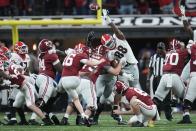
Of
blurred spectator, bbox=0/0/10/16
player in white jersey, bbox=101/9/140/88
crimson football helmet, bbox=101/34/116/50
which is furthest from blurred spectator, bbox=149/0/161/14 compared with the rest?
crimson football helmet, bbox=101/34/116/50

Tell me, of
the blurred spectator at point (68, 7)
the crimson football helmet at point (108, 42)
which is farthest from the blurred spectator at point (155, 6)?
the crimson football helmet at point (108, 42)

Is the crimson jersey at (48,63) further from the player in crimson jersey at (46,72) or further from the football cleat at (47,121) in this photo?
A: the football cleat at (47,121)

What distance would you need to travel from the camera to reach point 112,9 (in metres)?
24.0

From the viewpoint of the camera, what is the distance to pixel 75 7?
24.0m

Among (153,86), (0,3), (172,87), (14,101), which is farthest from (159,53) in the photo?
(0,3)

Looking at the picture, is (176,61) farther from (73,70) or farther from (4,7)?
(4,7)

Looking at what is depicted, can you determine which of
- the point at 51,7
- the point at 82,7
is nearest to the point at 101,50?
the point at 82,7

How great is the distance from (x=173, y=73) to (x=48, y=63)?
7.77 ft

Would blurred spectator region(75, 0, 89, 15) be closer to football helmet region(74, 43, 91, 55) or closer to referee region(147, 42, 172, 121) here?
referee region(147, 42, 172, 121)

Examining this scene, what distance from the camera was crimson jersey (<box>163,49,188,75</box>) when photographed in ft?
54.0

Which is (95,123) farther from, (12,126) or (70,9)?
(70,9)

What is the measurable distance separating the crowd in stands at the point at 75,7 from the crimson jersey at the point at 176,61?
7479mm

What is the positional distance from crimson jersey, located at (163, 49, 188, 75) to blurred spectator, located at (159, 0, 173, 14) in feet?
24.6

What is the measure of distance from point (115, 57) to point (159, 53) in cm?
375
